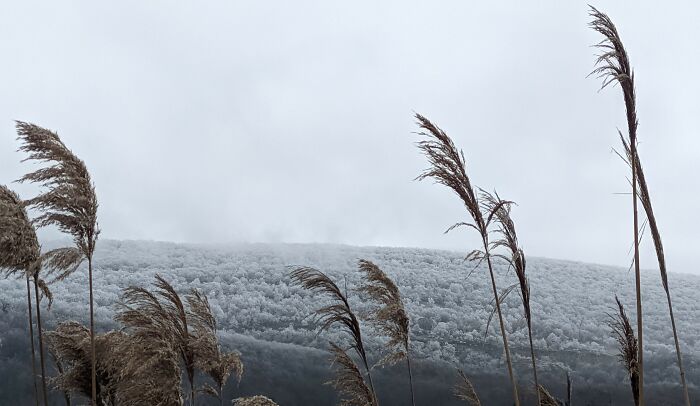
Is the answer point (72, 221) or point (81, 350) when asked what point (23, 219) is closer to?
point (72, 221)

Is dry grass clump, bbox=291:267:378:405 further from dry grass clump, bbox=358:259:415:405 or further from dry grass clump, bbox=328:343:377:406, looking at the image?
dry grass clump, bbox=358:259:415:405

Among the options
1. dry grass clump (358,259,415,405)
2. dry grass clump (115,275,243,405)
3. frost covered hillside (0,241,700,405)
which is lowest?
frost covered hillside (0,241,700,405)

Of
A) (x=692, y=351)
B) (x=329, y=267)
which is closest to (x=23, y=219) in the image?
(x=692, y=351)

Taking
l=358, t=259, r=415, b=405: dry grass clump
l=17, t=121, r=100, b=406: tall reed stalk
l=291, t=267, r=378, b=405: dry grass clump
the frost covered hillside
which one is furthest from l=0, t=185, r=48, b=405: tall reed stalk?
the frost covered hillside

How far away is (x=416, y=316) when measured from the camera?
91.1 feet

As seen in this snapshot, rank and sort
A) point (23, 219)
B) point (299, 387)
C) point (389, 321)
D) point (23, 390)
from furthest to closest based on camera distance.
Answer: point (299, 387)
point (23, 390)
point (389, 321)
point (23, 219)

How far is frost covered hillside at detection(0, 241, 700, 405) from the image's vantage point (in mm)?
24219

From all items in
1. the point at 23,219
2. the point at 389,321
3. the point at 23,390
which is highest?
the point at 23,219

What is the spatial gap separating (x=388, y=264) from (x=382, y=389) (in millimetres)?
9979

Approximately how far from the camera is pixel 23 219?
237 inches

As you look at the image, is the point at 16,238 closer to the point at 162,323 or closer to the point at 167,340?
the point at 162,323

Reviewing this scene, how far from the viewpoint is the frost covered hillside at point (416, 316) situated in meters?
24.2

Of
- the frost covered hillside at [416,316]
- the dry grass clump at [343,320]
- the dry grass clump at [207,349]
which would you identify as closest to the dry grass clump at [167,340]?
the dry grass clump at [207,349]

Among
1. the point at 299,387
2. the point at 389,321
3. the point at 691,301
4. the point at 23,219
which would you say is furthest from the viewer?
the point at 691,301
